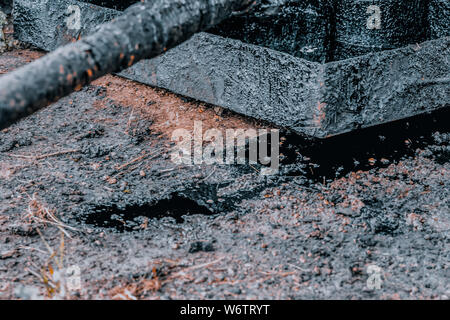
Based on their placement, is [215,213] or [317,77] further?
[317,77]

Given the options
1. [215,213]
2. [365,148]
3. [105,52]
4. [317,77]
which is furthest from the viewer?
[365,148]

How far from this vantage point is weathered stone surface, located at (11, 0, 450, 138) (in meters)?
2.51

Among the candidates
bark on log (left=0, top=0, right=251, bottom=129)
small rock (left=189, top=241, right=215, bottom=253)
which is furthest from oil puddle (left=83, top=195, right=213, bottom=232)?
bark on log (left=0, top=0, right=251, bottom=129)

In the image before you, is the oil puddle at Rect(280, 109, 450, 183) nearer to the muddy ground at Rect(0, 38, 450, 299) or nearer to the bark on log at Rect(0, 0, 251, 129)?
the muddy ground at Rect(0, 38, 450, 299)

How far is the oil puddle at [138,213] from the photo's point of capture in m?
2.09

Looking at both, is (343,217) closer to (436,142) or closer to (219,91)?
(436,142)

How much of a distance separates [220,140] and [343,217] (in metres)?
0.93

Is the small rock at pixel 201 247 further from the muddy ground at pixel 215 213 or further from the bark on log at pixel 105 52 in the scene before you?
the bark on log at pixel 105 52

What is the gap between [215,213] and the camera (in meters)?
2.16

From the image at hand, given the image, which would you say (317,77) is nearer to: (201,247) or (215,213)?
(215,213)

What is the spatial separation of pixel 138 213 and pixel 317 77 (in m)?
1.16

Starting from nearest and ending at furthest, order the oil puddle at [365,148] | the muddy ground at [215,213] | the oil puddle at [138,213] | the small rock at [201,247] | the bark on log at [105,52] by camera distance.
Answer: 1. the bark on log at [105,52]
2. the muddy ground at [215,213]
3. the small rock at [201,247]
4. the oil puddle at [138,213]
5. the oil puddle at [365,148]

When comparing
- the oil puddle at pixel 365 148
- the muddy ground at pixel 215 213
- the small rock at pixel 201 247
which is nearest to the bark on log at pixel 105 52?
the muddy ground at pixel 215 213

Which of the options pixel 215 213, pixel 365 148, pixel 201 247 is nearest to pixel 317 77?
pixel 365 148
